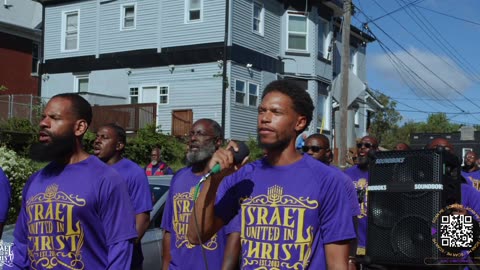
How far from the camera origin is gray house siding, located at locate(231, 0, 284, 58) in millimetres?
25219

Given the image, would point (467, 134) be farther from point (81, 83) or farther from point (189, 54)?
point (81, 83)

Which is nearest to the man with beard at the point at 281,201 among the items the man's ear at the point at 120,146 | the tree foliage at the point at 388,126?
the man's ear at the point at 120,146

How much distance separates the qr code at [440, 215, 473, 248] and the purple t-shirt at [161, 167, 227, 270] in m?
1.86

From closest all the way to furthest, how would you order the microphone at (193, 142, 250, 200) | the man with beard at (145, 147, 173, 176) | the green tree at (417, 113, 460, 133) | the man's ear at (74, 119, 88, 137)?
1. the microphone at (193, 142, 250, 200)
2. the man's ear at (74, 119, 88, 137)
3. the man with beard at (145, 147, 173, 176)
4. the green tree at (417, 113, 460, 133)

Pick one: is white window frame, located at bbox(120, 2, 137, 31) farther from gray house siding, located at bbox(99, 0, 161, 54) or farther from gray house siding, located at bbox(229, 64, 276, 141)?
gray house siding, located at bbox(229, 64, 276, 141)

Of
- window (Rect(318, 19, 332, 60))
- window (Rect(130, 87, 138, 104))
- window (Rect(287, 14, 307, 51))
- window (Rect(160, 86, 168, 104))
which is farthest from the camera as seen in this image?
window (Rect(318, 19, 332, 60))

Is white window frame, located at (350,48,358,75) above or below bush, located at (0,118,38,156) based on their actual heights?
above

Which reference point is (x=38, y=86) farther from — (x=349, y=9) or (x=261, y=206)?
(x=261, y=206)

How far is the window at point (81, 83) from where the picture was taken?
28688 millimetres

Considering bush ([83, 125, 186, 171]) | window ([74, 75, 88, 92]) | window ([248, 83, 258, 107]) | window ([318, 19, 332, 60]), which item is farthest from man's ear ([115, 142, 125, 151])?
window ([318, 19, 332, 60])

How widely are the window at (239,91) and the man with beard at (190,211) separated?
65.9 ft

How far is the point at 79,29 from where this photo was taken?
28.8 m

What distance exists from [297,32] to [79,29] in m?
9.80

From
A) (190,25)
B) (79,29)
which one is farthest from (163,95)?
(79,29)
